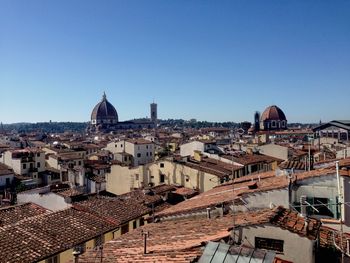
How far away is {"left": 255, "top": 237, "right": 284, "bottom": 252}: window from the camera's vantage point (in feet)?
27.7

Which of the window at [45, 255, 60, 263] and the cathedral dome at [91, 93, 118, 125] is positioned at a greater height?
the cathedral dome at [91, 93, 118, 125]

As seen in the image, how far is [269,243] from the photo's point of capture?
8.52 metres

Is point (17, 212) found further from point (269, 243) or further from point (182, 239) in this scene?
point (269, 243)

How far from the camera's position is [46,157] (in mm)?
61969

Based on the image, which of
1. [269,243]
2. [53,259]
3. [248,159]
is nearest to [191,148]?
[248,159]

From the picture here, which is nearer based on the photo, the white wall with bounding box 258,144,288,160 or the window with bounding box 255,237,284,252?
the window with bounding box 255,237,284,252

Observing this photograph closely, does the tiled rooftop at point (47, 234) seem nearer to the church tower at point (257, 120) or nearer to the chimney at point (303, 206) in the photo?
the chimney at point (303, 206)

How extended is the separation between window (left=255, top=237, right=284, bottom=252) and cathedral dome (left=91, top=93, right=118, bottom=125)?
168422mm

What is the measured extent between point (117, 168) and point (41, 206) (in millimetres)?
13685

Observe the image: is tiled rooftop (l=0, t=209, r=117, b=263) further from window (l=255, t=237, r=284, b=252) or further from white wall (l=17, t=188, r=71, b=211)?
window (l=255, t=237, r=284, b=252)

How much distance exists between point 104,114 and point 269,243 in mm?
170212

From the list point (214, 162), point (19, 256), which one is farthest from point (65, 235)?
point (214, 162)

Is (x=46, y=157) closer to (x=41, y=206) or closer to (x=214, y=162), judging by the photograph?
(x=214, y=162)

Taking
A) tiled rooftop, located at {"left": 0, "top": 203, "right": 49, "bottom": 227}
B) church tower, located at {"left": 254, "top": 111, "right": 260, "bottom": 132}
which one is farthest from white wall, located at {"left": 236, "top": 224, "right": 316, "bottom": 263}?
church tower, located at {"left": 254, "top": 111, "right": 260, "bottom": 132}
